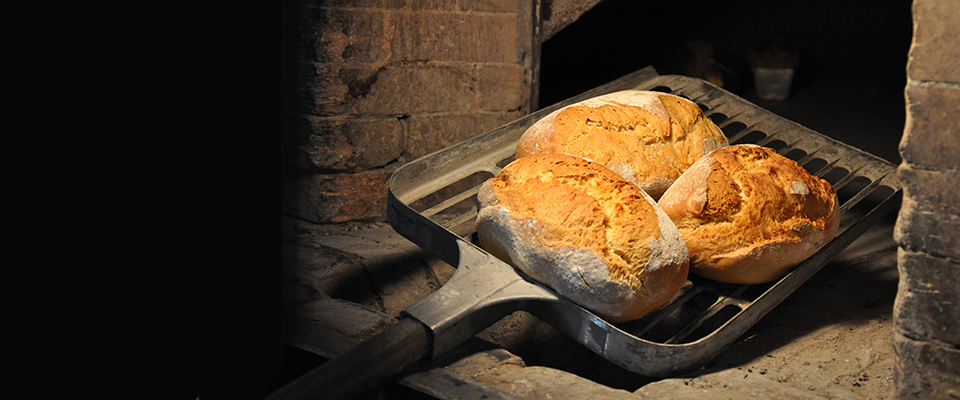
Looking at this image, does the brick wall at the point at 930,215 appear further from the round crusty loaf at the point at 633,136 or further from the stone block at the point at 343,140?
the stone block at the point at 343,140

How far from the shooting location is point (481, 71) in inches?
103

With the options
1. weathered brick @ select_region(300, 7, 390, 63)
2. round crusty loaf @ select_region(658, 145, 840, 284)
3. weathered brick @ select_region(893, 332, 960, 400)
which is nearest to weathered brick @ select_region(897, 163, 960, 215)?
weathered brick @ select_region(893, 332, 960, 400)

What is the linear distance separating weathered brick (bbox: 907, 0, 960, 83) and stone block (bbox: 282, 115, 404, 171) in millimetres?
1747

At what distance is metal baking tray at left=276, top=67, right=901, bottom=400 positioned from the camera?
56.8 inches

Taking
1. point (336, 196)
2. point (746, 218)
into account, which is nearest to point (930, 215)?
point (746, 218)

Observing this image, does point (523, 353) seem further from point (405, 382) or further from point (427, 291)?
point (405, 382)

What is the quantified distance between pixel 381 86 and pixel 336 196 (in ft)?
1.51

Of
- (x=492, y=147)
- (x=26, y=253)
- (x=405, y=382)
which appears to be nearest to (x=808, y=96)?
(x=492, y=147)

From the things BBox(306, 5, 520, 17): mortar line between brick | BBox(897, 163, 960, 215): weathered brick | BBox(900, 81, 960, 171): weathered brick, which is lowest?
BBox(897, 163, 960, 215): weathered brick

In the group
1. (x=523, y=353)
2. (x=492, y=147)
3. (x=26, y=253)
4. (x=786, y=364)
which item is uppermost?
(x=26, y=253)

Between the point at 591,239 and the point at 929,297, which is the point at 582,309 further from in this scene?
the point at 929,297

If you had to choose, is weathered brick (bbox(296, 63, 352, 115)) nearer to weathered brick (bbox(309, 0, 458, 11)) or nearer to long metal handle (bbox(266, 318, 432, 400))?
weathered brick (bbox(309, 0, 458, 11))

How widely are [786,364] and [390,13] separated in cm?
171

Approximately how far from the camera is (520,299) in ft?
5.07
